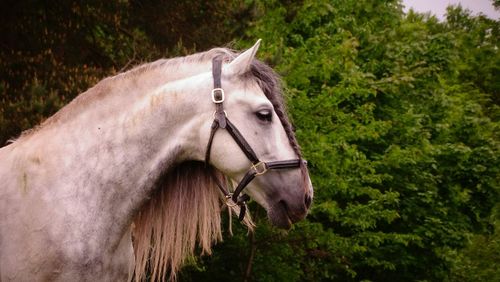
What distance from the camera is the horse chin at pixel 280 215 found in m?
3.55

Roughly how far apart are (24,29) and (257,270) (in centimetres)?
590

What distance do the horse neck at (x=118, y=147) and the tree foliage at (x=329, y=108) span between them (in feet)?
2.35

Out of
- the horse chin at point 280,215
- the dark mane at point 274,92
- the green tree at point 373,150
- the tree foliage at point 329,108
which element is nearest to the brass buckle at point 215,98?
the dark mane at point 274,92

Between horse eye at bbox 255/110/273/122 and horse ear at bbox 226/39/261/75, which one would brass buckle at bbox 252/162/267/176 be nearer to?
horse eye at bbox 255/110/273/122

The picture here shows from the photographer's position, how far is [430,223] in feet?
56.7

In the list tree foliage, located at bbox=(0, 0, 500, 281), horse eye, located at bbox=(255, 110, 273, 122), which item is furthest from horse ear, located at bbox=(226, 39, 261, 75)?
tree foliage, located at bbox=(0, 0, 500, 281)

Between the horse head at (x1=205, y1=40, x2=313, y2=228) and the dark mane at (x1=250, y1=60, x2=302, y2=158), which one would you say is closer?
the horse head at (x1=205, y1=40, x2=313, y2=228)

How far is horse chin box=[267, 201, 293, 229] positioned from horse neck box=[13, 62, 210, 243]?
0.53 meters

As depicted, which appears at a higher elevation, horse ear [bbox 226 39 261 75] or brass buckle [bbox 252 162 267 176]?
horse ear [bbox 226 39 261 75]

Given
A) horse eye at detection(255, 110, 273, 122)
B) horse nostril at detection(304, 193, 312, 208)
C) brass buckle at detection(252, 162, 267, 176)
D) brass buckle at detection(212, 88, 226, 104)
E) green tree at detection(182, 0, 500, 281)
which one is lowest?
green tree at detection(182, 0, 500, 281)

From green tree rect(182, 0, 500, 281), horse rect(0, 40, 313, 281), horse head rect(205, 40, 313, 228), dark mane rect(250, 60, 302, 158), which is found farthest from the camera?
green tree rect(182, 0, 500, 281)

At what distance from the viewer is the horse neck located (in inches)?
138

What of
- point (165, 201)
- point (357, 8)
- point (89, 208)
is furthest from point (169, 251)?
point (357, 8)

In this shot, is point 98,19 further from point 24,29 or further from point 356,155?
point 356,155
